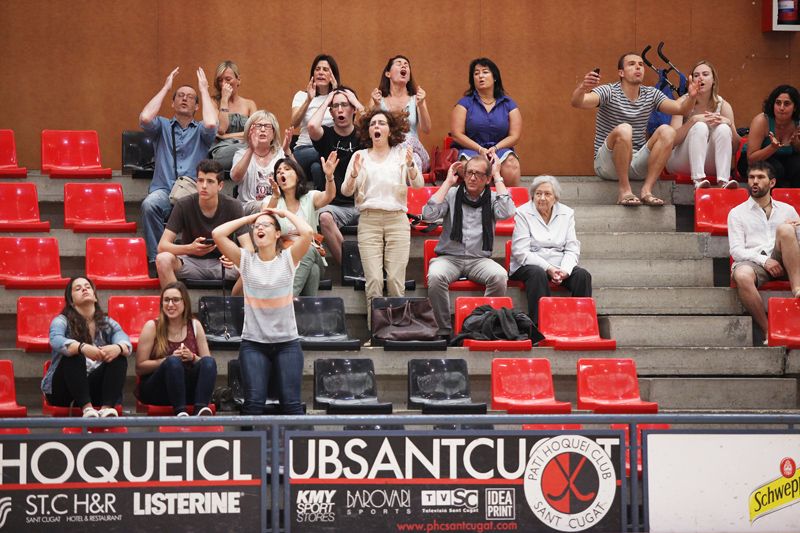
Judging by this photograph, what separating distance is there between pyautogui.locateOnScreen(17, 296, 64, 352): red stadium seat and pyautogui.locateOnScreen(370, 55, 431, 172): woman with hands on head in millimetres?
3112

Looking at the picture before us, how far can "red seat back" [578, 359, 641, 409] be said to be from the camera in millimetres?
7766

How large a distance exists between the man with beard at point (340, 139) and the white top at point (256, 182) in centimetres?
51

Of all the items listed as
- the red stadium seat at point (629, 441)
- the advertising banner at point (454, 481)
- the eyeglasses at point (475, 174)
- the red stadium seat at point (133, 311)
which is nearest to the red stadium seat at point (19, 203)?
the red stadium seat at point (133, 311)

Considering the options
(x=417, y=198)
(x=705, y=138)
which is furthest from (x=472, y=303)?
(x=705, y=138)

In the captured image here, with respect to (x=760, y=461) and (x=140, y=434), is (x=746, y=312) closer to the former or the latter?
(x=760, y=461)

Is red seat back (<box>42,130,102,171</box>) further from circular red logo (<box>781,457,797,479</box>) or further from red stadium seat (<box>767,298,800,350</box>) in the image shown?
circular red logo (<box>781,457,797,479</box>)

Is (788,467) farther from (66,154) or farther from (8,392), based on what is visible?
(66,154)

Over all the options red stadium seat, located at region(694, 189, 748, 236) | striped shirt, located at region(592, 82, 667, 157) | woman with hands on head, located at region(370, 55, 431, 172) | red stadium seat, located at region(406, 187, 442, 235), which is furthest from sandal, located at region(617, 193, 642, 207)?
woman with hands on head, located at region(370, 55, 431, 172)

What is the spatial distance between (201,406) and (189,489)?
114 cm

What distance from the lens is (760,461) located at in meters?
6.29

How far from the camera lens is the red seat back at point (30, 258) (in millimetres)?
8664

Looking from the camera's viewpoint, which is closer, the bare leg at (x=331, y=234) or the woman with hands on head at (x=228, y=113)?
the bare leg at (x=331, y=234)

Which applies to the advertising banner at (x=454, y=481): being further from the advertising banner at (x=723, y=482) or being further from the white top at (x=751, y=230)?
the white top at (x=751, y=230)

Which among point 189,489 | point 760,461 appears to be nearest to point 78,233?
point 189,489
